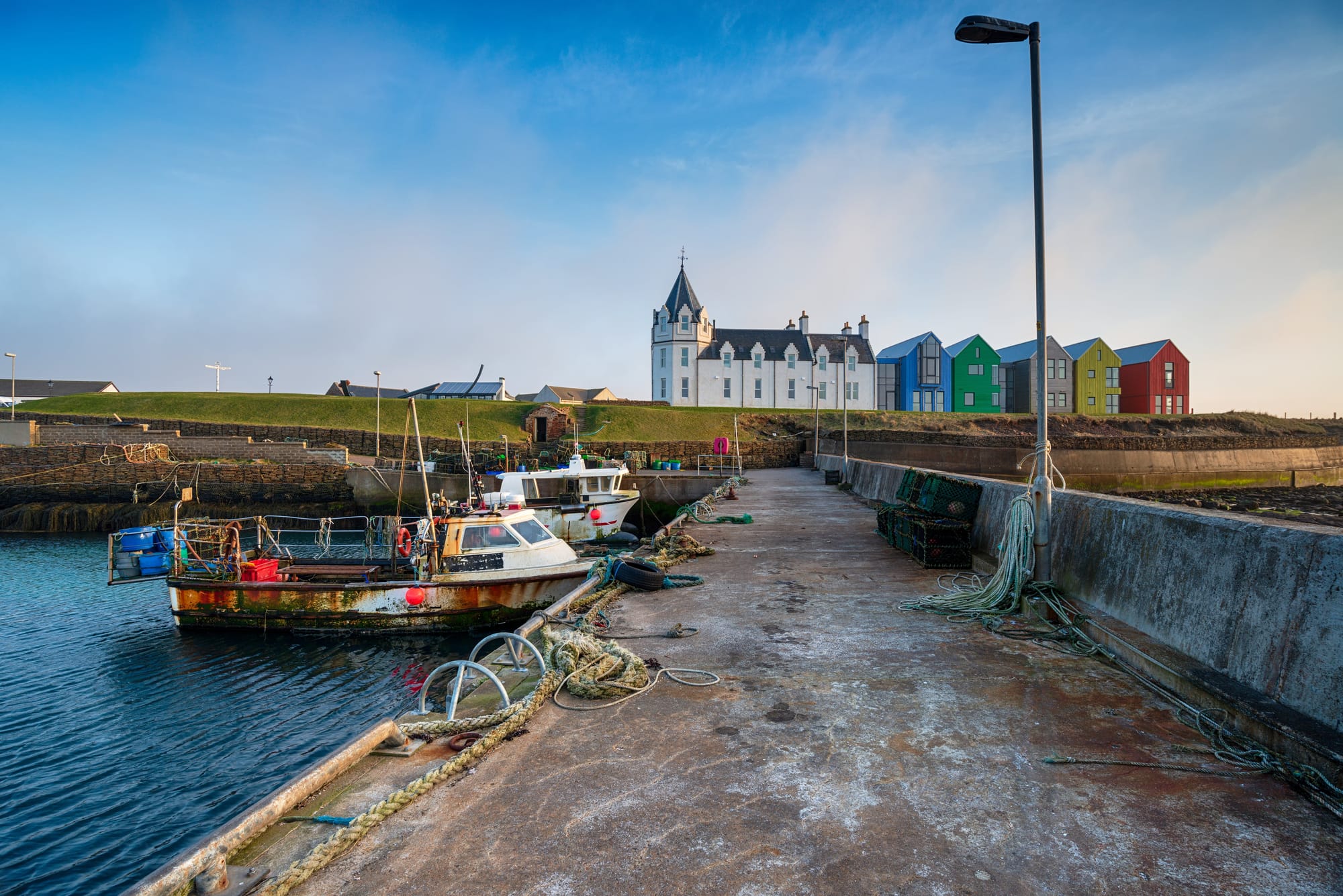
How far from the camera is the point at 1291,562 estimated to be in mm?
3867

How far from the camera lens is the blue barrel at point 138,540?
560 inches

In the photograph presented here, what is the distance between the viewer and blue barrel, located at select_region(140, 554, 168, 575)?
1409 cm

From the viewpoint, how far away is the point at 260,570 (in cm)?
1443

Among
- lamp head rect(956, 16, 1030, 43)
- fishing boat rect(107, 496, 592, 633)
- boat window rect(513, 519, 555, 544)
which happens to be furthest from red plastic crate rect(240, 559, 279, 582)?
lamp head rect(956, 16, 1030, 43)

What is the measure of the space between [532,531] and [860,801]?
1128 cm

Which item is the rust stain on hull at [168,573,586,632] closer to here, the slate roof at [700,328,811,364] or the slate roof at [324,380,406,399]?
the slate roof at [700,328,811,364]

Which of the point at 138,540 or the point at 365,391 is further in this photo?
the point at 365,391

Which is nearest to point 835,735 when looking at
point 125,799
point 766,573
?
point 766,573

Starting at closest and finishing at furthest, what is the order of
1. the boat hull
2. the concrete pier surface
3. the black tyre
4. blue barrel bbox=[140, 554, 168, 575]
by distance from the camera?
the concrete pier surface < the black tyre < the boat hull < blue barrel bbox=[140, 554, 168, 575]

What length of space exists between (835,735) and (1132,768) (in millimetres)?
1538

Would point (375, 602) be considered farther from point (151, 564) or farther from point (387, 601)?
point (151, 564)

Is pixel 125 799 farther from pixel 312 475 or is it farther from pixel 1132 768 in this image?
pixel 312 475

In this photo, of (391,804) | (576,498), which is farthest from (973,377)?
(391,804)

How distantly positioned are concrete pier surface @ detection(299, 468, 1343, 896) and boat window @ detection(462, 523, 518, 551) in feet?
27.9
